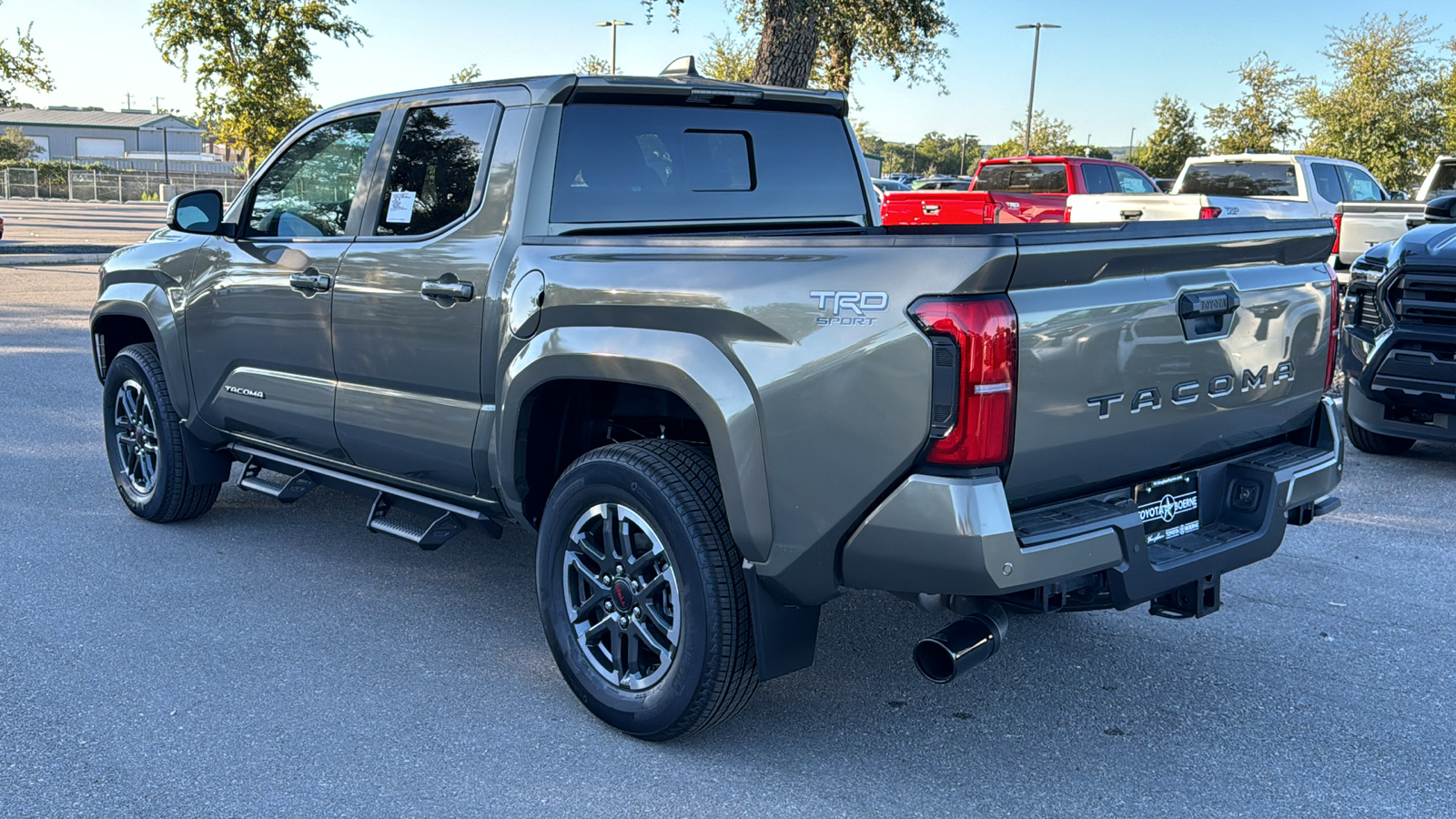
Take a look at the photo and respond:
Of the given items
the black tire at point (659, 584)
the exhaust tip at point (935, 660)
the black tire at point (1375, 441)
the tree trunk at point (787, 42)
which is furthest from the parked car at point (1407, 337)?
the tree trunk at point (787, 42)

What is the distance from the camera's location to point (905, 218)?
17.6 meters

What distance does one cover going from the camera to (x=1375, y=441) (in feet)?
24.7

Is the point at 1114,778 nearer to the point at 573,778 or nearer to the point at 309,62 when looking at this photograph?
the point at 573,778

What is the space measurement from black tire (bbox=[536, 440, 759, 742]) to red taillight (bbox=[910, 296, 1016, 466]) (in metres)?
0.77

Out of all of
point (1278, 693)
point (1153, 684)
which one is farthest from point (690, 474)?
point (1278, 693)

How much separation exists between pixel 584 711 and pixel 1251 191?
15.5 meters

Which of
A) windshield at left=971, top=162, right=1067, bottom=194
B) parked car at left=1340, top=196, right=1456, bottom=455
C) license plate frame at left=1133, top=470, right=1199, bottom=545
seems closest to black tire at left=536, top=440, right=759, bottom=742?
license plate frame at left=1133, top=470, right=1199, bottom=545

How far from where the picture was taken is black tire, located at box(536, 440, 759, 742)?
10.7 feet

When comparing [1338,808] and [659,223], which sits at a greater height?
[659,223]

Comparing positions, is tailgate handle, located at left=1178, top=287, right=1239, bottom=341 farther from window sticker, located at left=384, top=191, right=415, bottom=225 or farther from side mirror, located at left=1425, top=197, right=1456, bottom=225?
side mirror, located at left=1425, top=197, right=1456, bottom=225

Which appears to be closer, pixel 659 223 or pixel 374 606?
pixel 659 223

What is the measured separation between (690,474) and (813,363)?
574mm

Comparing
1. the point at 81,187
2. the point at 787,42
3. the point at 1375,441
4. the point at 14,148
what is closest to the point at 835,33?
the point at 787,42

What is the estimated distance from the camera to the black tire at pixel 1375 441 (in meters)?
7.48
